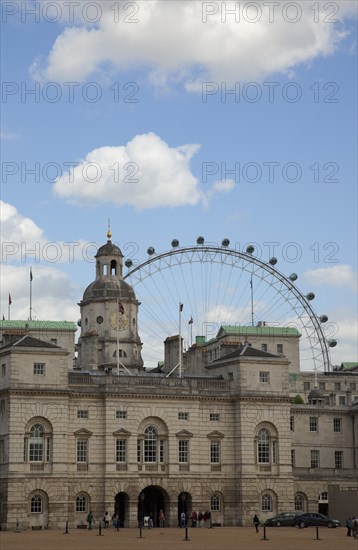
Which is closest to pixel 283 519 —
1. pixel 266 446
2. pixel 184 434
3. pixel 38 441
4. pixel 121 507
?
pixel 266 446

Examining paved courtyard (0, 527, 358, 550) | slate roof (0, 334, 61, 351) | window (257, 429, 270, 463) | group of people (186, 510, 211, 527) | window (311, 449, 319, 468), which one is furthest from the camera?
window (311, 449, 319, 468)

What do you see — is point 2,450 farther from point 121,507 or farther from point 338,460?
point 338,460

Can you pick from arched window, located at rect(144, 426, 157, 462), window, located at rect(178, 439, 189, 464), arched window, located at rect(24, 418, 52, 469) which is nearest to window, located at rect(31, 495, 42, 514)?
arched window, located at rect(24, 418, 52, 469)

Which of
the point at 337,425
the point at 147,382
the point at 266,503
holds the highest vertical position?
the point at 147,382

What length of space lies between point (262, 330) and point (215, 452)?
7900 cm

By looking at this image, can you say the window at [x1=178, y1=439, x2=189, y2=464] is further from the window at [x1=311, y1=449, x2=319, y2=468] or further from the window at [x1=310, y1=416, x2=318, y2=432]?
the window at [x1=310, y1=416, x2=318, y2=432]

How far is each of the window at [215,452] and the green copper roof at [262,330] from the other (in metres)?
74.6

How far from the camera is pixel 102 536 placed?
284 ft

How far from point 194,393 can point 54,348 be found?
14202mm

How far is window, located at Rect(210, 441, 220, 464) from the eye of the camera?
108062 millimetres

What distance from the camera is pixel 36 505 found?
9981 cm

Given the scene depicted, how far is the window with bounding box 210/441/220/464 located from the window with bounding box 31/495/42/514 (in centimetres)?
1713

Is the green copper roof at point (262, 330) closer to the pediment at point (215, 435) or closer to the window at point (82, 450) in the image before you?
the pediment at point (215, 435)

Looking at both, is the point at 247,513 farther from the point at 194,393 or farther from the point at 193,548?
the point at 193,548
